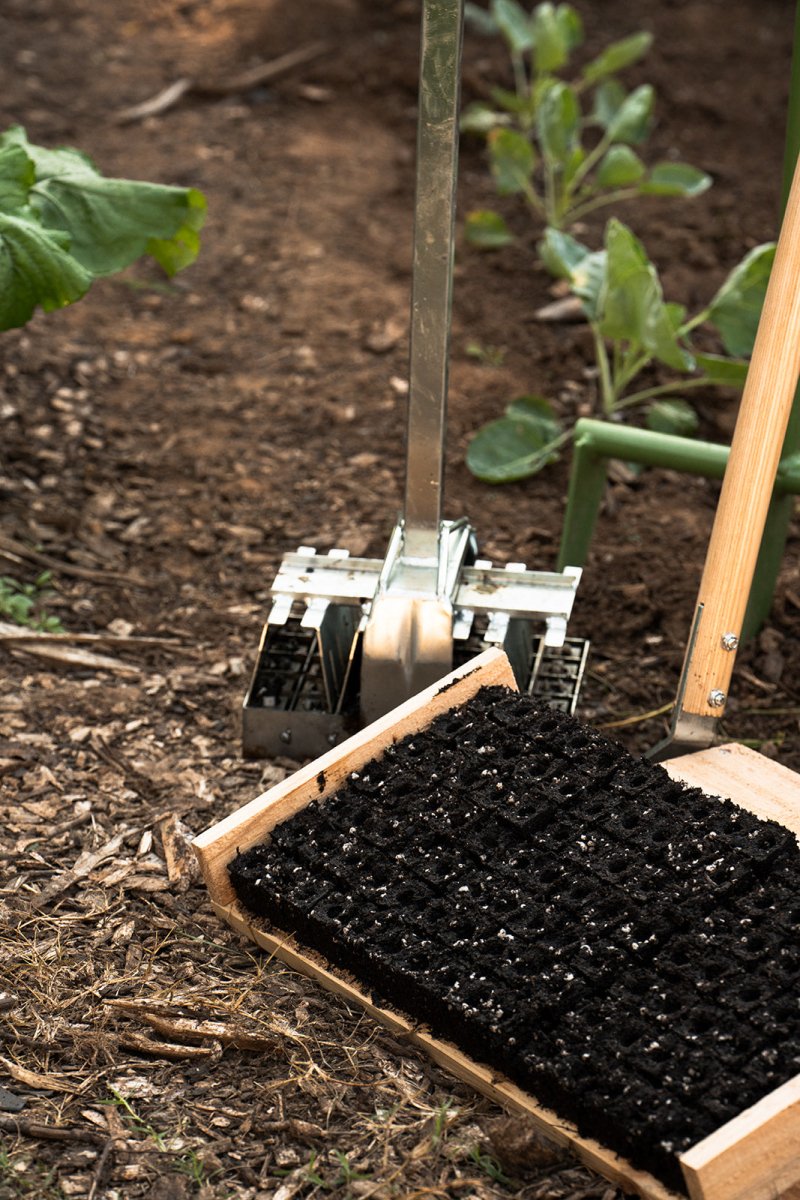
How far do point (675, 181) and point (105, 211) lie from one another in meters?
1.62

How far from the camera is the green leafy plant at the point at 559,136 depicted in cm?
377

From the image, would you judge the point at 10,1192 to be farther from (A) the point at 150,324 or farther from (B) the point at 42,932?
(A) the point at 150,324

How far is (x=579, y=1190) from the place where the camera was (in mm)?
1667

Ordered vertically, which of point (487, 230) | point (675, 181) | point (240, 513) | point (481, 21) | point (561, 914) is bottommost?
point (240, 513)

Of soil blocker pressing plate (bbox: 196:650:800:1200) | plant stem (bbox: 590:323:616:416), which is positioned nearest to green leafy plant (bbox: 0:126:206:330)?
plant stem (bbox: 590:323:616:416)

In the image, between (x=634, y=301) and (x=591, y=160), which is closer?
(x=634, y=301)

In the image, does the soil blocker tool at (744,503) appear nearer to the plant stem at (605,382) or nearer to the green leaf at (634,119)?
the plant stem at (605,382)

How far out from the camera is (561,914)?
72.6 inches

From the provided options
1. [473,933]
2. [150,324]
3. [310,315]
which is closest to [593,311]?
[310,315]

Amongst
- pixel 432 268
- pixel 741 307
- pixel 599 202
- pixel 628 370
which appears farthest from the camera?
pixel 599 202

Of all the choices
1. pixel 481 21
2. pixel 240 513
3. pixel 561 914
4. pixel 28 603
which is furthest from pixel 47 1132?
pixel 481 21

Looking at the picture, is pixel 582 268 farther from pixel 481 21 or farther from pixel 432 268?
pixel 481 21

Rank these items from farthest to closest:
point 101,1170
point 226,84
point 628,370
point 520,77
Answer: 1. point 226,84
2. point 520,77
3. point 628,370
4. point 101,1170

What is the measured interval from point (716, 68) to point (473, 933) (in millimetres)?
4123
